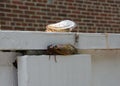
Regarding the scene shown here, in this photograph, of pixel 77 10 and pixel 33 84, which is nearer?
pixel 33 84

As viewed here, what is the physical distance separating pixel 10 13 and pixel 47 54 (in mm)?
3504

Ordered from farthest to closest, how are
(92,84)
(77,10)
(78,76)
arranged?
1. (77,10)
2. (92,84)
3. (78,76)

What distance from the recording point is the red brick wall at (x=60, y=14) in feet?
18.4

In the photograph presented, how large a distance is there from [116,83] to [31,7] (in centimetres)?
341

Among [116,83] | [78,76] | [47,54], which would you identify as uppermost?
[47,54]

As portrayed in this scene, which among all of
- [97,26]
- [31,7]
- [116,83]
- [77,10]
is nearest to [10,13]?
[31,7]

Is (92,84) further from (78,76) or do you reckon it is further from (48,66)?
(48,66)

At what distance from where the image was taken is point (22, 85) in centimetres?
213

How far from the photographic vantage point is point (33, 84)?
2117 millimetres

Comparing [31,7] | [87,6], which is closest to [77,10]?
[87,6]

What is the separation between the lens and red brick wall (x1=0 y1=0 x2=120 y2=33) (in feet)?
18.4

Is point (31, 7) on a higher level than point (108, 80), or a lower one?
higher

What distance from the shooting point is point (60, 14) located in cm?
635

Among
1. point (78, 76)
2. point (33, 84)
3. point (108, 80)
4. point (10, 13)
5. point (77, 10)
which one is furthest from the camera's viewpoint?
point (77, 10)
